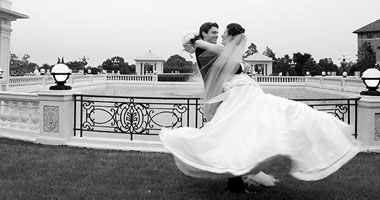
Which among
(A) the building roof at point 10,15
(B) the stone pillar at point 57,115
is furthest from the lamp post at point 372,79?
(A) the building roof at point 10,15

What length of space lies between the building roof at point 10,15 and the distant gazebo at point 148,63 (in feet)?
87.5

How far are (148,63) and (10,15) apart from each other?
2938 cm

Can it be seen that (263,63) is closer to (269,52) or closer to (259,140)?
(269,52)

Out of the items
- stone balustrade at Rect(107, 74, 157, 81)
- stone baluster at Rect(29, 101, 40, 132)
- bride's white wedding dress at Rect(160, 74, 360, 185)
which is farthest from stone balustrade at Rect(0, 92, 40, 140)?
stone balustrade at Rect(107, 74, 157, 81)

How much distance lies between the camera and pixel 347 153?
3.82 meters

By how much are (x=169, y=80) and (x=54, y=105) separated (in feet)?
126

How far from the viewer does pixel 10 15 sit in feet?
89.6

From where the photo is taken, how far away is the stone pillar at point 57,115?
8.24 metres

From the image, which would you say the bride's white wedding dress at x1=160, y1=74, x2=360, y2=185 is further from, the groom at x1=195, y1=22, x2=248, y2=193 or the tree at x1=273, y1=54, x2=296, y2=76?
the tree at x1=273, y1=54, x2=296, y2=76

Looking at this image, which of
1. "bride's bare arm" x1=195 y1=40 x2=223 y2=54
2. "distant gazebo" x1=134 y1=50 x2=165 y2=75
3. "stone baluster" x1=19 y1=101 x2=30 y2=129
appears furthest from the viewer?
"distant gazebo" x1=134 y1=50 x2=165 y2=75

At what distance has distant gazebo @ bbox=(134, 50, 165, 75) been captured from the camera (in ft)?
181

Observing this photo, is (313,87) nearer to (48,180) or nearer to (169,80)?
(169,80)

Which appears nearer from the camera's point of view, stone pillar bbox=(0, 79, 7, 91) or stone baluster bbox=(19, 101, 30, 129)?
stone baluster bbox=(19, 101, 30, 129)

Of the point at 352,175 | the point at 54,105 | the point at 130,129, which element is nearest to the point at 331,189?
the point at 352,175
